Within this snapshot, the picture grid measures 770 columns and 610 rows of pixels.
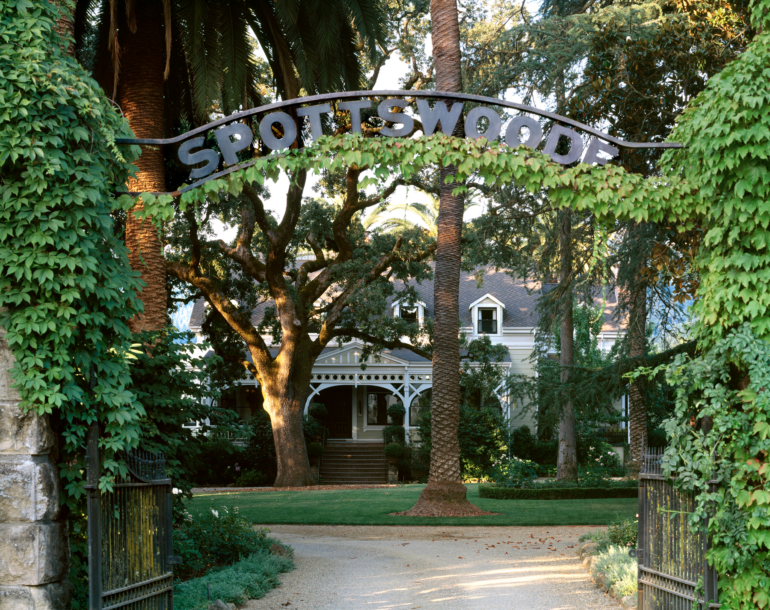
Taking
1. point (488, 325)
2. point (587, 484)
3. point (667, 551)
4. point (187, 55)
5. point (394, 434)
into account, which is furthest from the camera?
point (488, 325)

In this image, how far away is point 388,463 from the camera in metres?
26.1

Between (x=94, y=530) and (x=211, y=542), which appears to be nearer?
(x=94, y=530)

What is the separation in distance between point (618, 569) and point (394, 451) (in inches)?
695

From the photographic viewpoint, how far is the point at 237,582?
25.9 ft

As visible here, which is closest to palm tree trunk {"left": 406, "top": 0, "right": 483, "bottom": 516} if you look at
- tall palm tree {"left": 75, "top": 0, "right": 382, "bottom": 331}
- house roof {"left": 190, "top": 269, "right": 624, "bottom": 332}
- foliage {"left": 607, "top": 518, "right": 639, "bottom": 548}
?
tall palm tree {"left": 75, "top": 0, "right": 382, "bottom": 331}

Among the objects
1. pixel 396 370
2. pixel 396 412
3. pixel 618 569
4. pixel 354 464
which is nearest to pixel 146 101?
pixel 618 569

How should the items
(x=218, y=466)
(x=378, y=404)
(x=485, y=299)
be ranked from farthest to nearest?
(x=378, y=404), (x=485, y=299), (x=218, y=466)

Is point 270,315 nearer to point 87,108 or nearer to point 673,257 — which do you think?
point 673,257

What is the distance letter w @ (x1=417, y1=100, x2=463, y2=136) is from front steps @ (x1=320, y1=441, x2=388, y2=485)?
2024 centimetres

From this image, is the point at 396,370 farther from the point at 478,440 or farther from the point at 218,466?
the point at 218,466

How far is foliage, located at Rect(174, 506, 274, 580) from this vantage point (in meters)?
8.78

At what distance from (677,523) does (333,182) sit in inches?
693

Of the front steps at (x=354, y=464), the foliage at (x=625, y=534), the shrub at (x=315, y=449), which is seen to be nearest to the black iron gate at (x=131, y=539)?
the foliage at (x=625, y=534)

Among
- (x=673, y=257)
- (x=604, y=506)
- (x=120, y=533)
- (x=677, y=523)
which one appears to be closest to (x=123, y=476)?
(x=120, y=533)
